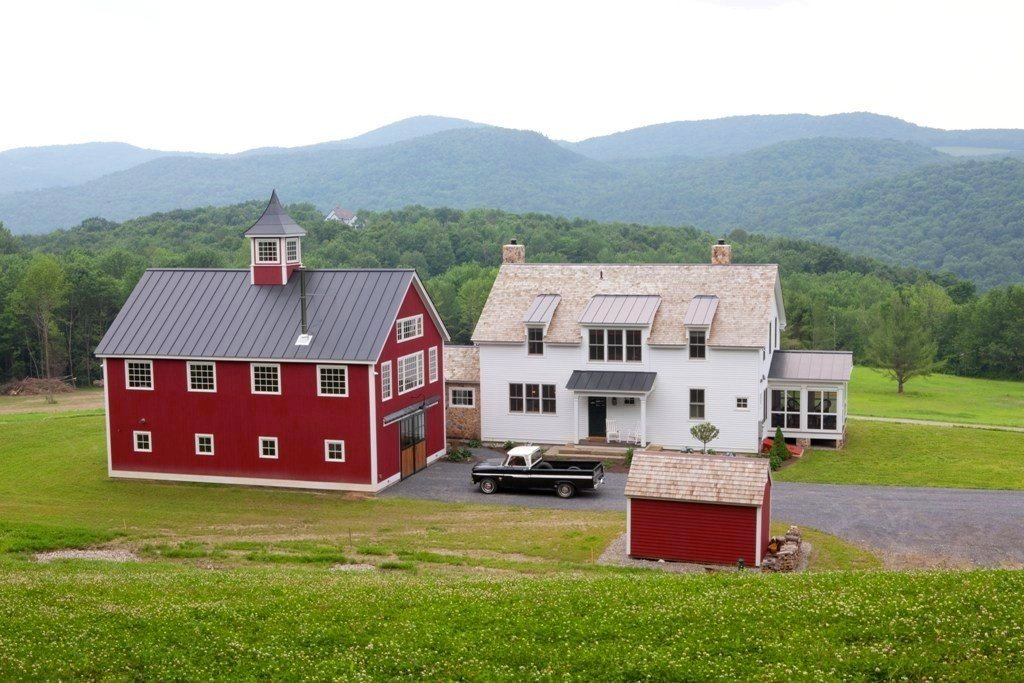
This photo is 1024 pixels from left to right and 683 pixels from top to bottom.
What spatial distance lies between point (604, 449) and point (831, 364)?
31.7 ft

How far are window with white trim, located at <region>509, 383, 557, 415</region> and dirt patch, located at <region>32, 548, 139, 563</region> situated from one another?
19.1 m

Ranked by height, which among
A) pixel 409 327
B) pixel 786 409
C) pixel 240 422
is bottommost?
pixel 786 409

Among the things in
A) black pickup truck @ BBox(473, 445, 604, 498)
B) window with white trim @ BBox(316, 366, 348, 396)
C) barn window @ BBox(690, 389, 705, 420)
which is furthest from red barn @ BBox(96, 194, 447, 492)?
barn window @ BBox(690, 389, 705, 420)

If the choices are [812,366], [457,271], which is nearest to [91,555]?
[812,366]

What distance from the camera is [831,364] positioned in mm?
42281

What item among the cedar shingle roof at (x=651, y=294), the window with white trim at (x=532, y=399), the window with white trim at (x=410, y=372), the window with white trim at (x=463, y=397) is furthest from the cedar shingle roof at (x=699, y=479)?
the window with white trim at (x=463, y=397)

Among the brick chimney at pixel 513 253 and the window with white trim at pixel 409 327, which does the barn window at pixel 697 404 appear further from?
the window with white trim at pixel 409 327

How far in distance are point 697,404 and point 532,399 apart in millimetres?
6441

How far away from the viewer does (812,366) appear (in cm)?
4234

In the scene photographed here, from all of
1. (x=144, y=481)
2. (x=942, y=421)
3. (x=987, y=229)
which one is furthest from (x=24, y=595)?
(x=987, y=229)

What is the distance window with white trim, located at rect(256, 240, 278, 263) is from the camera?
3856 centimetres

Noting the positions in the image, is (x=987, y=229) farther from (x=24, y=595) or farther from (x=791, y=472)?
(x=24, y=595)

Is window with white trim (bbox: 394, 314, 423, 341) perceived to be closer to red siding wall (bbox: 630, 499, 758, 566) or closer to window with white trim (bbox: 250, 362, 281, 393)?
window with white trim (bbox: 250, 362, 281, 393)

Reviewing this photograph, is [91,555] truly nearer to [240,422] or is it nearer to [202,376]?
[240,422]
